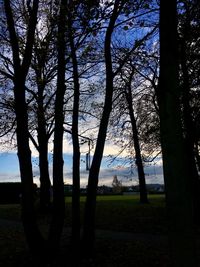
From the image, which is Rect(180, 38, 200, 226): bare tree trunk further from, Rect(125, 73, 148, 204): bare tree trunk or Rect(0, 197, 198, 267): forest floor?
Rect(125, 73, 148, 204): bare tree trunk

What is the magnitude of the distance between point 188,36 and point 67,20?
257 inches

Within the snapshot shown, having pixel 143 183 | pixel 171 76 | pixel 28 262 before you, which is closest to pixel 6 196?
pixel 143 183

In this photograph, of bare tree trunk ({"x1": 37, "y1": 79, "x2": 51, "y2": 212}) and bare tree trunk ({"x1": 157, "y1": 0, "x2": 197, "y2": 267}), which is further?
bare tree trunk ({"x1": 37, "y1": 79, "x2": 51, "y2": 212})

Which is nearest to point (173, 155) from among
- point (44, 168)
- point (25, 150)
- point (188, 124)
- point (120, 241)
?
point (25, 150)

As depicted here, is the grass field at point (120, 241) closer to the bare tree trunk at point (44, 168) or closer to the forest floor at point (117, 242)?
the forest floor at point (117, 242)

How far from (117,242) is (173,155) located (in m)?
9.02

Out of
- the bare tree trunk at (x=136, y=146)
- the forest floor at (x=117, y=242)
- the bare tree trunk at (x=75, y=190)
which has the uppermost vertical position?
the bare tree trunk at (x=136, y=146)

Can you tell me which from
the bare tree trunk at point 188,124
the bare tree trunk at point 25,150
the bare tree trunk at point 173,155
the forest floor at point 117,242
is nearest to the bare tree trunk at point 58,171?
the bare tree trunk at point 25,150

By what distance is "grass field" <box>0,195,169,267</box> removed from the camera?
12391 millimetres

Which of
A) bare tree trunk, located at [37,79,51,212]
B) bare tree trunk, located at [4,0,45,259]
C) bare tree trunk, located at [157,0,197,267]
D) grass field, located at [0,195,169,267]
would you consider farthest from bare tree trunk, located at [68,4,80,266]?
bare tree trunk, located at [37,79,51,212]

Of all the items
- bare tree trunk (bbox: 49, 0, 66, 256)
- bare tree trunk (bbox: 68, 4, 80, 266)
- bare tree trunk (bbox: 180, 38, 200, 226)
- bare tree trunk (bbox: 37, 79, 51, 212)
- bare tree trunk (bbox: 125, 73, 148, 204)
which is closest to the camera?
bare tree trunk (bbox: 49, 0, 66, 256)

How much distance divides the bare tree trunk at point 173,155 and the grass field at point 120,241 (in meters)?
4.98

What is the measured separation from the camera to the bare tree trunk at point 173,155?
21.7 feet

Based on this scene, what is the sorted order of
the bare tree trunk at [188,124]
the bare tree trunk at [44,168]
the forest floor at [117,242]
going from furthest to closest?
the bare tree trunk at [44,168]
the bare tree trunk at [188,124]
the forest floor at [117,242]
